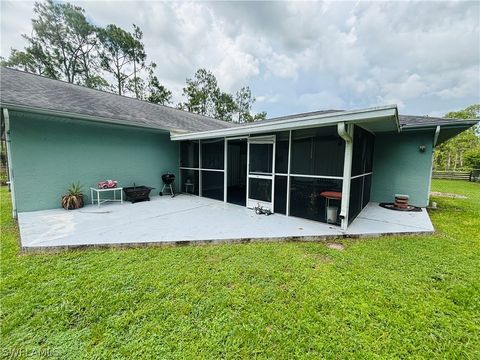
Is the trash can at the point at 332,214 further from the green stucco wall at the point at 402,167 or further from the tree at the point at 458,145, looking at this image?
the tree at the point at 458,145

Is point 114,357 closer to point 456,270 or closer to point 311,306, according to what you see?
point 311,306

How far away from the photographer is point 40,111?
4828 mm

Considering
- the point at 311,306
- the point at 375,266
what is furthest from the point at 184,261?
the point at 375,266

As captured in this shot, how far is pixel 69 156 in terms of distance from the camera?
5.71m

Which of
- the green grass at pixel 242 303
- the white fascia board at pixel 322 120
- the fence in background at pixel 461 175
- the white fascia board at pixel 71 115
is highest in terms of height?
the white fascia board at pixel 71 115

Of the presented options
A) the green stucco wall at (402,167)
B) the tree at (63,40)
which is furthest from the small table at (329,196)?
the tree at (63,40)

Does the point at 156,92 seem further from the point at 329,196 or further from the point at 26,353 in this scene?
the point at 26,353

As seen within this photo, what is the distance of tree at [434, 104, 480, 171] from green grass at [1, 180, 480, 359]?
24.8 m

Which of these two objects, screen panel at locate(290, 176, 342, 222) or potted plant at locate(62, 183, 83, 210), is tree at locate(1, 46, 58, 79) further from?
screen panel at locate(290, 176, 342, 222)

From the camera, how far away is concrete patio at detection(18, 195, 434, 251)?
11.7ft

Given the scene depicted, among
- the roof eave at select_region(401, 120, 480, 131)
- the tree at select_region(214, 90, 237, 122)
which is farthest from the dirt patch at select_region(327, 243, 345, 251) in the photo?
the tree at select_region(214, 90, 237, 122)

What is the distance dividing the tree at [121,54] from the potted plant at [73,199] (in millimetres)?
16898

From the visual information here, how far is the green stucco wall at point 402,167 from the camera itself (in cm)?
623

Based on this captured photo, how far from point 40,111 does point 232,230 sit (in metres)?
5.37
